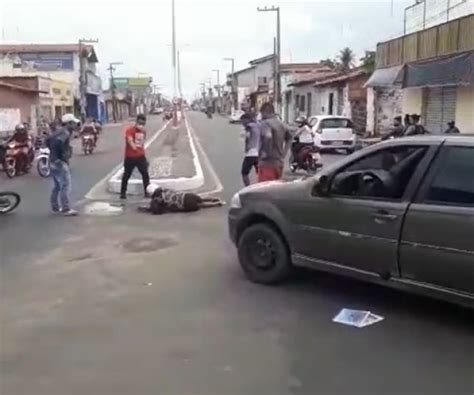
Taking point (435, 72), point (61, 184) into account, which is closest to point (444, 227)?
point (61, 184)

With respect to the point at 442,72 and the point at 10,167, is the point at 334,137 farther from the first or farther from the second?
the point at 10,167

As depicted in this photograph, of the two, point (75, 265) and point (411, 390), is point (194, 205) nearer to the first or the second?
point (75, 265)

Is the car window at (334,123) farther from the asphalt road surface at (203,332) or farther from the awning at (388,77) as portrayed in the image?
the asphalt road surface at (203,332)

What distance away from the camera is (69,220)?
10492 millimetres

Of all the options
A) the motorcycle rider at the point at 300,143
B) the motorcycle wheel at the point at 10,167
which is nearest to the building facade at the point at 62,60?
the motorcycle wheel at the point at 10,167

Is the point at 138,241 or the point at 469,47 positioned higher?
the point at 469,47

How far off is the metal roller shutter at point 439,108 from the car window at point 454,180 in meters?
16.6

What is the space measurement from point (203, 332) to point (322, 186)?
68.1 inches

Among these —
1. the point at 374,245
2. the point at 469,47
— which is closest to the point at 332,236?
the point at 374,245

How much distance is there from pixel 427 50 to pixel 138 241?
16054mm

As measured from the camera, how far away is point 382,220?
5.45 meters

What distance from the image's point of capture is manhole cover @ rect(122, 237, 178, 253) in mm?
8268

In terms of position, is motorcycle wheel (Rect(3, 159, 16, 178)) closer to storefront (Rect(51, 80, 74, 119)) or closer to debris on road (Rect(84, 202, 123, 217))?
debris on road (Rect(84, 202, 123, 217))

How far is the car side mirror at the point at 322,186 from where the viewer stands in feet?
19.7
